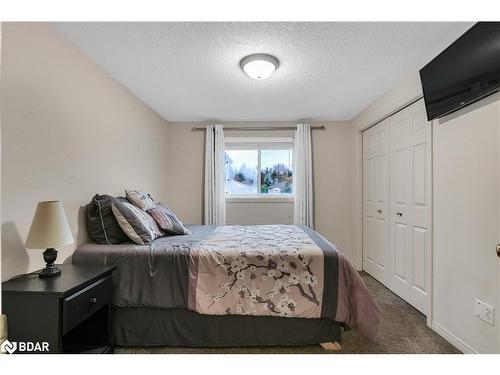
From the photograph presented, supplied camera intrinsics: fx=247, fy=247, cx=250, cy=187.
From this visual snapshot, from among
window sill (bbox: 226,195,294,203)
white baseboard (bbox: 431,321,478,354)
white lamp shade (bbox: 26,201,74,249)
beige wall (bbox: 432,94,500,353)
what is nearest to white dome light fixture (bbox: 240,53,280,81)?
beige wall (bbox: 432,94,500,353)

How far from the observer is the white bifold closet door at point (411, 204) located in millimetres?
2250

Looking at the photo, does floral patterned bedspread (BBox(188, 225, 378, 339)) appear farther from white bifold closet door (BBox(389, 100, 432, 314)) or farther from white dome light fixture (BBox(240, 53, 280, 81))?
white dome light fixture (BBox(240, 53, 280, 81))

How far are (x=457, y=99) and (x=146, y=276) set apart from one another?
244cm

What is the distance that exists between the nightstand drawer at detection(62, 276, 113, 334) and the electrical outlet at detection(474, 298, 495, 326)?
2.36 m

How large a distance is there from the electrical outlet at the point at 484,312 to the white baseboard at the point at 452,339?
0.80ft

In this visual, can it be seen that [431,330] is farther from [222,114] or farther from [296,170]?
[222,114]

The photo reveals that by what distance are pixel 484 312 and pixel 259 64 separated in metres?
2.30

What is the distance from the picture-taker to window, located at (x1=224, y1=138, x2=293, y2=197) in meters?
4.05

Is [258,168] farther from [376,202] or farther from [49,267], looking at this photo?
[49,267]

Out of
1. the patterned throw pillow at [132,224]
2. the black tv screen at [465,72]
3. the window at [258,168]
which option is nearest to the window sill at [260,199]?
the window at [258,168]

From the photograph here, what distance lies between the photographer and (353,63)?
2074mm

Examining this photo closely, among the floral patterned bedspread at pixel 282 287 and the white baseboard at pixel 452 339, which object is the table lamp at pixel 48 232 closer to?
the floral patterned bedspread at pixel 282 287

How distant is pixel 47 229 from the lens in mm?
1354
